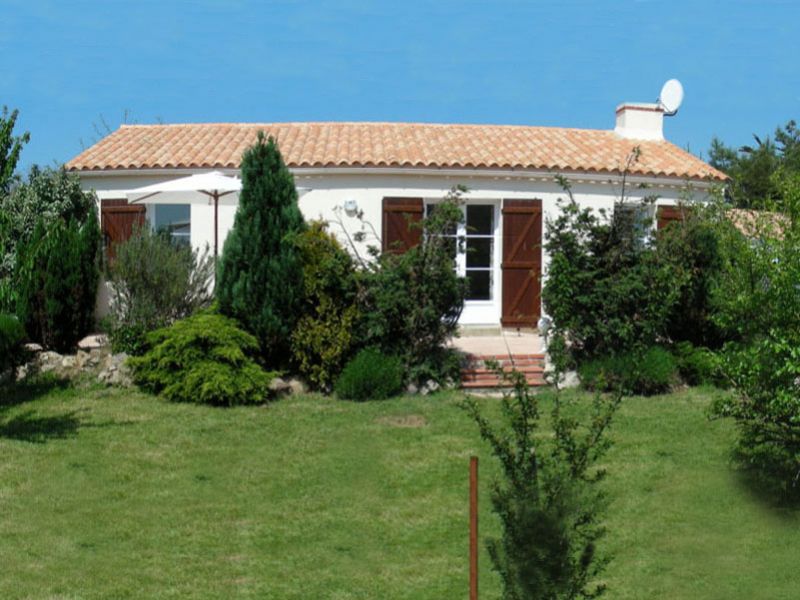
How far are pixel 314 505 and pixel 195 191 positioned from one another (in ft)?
25.9

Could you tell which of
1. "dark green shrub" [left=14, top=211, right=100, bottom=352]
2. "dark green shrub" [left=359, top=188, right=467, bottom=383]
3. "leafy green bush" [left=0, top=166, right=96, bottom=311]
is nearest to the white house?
"leafy green bush" [left=0, top=166, right=96, bottom=311]

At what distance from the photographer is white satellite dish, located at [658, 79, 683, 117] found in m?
19.3

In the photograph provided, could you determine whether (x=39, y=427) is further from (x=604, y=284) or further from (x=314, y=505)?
(x=604, y=284)

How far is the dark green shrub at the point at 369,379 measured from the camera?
1180 centimetres

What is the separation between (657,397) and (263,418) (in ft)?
16.5

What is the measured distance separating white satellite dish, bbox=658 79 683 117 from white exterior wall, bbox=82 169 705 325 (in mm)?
3503

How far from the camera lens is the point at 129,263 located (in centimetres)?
1309

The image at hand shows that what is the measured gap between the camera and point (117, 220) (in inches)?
625

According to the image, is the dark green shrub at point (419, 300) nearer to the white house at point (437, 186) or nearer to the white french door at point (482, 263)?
the white house at point (437, 186)

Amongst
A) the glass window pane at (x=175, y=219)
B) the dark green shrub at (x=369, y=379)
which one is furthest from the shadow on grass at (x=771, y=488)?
the glass window pane at (x=175, y=219)

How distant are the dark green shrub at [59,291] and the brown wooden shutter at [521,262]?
681cm

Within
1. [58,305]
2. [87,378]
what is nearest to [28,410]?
[87,378]

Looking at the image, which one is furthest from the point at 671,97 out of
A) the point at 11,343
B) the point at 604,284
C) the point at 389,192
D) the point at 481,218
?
the point at 11,343

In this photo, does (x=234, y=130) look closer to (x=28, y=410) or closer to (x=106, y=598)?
(x=28, y=410)
